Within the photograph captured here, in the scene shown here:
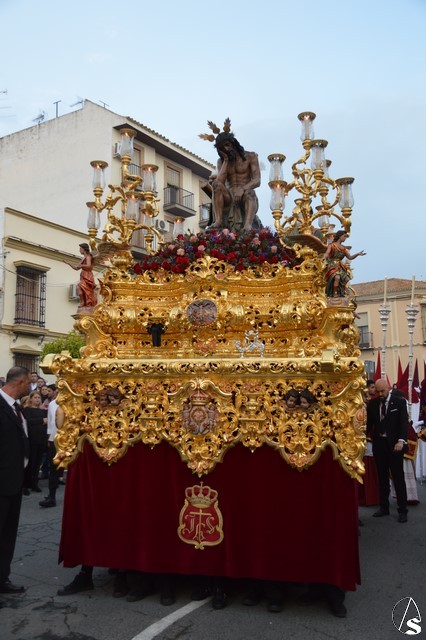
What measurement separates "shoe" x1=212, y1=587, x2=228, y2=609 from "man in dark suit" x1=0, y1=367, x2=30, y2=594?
154 centimetres

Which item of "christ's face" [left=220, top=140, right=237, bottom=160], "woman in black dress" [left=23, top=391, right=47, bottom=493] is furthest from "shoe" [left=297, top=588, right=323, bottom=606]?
"woman in black dress" [left=23, top=391, right=47, bottom=493]

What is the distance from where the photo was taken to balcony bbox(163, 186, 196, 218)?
27703 mm

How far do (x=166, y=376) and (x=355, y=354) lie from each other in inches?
70.8

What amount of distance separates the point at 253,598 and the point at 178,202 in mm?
25446

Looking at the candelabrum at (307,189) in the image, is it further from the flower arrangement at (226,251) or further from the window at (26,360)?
the window at (26,360)

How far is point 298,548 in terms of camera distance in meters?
4.11

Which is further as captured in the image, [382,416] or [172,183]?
[172,183]

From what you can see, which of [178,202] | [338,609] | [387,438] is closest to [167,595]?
[338,609]

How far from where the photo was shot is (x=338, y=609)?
13.0ft

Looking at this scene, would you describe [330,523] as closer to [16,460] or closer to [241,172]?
[16,460]

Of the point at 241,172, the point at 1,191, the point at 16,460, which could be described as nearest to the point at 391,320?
the point at 1,191

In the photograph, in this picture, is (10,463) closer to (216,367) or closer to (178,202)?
(216,367)

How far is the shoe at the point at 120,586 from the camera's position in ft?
14.4

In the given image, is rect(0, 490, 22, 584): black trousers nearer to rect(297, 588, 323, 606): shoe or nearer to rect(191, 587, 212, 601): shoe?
rect(191, 587, 212, 601): shoe
